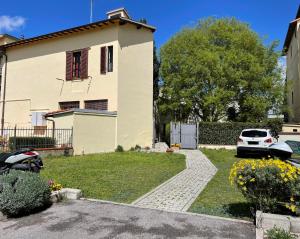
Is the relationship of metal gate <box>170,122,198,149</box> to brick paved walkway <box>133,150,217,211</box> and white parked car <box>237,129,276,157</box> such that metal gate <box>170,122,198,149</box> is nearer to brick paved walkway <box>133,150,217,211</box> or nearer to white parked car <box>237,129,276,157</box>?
white parked car <box>237,129,276,157</box>

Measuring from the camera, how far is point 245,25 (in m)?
26.8

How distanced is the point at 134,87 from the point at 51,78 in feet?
20.6

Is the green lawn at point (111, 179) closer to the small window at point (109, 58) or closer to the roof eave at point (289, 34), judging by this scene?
the small window at point (109, 58)

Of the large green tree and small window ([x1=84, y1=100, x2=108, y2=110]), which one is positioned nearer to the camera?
small window ([x1=84, y1=100, x2=108, y2=110])

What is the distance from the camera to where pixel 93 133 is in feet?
54.8

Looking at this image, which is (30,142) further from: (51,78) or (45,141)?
(51,78)

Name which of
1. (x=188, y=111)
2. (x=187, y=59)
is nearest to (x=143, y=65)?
(x=187, y=59)

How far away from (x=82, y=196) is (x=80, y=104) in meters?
13.6

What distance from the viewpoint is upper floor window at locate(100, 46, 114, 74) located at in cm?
1867

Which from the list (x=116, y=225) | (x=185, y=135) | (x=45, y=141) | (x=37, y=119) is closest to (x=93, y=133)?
(x=45, y=141)

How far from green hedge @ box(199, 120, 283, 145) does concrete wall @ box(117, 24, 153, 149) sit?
13.3ft

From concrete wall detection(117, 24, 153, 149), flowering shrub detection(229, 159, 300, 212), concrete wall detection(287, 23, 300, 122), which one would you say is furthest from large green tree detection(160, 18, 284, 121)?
flowering shrub detection(229, 159, 300, 212)

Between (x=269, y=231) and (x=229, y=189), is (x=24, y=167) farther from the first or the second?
(x=269, y=231)

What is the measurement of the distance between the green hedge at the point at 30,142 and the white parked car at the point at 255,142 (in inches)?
395
